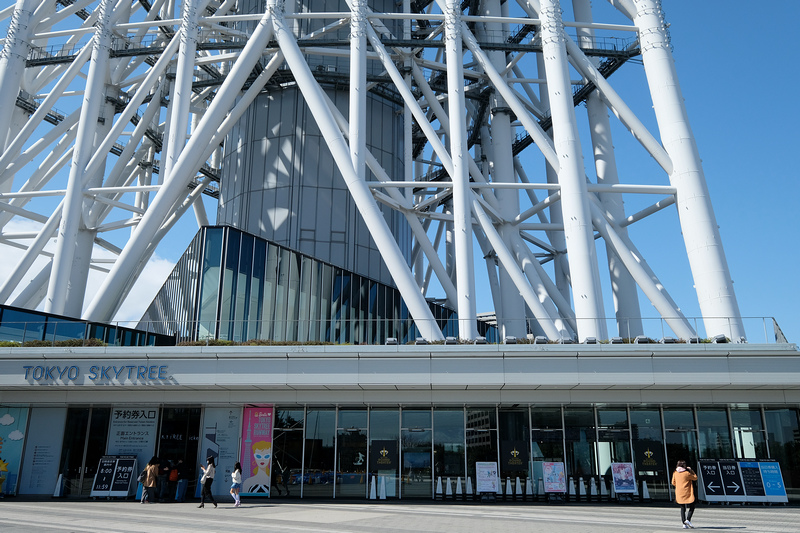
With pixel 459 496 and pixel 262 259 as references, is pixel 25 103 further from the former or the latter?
pixel 459 496

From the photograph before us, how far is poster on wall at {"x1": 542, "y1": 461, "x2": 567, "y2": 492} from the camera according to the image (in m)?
21.1

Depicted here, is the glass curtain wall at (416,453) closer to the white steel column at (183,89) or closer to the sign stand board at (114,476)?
the sign stand board at (114,476)

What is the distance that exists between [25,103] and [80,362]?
2969cm

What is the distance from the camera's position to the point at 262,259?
2877 centimetres

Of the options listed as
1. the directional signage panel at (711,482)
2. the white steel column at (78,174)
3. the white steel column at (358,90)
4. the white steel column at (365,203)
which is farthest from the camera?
the white steel column at (78,174)

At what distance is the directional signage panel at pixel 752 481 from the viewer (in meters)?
20.1

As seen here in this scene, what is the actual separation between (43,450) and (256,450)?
22.9 ft

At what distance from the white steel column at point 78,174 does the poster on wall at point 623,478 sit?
24231 millimetres

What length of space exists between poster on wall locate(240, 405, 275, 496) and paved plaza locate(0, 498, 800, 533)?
3.02 feet

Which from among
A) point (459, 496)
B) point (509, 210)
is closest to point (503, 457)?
point (459, 496)

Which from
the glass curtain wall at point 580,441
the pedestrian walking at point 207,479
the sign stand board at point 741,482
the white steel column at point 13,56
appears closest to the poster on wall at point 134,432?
the pedestrian walking at point 207,479

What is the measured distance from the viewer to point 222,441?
71.2 feet

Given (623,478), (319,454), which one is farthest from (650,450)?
(319,454)

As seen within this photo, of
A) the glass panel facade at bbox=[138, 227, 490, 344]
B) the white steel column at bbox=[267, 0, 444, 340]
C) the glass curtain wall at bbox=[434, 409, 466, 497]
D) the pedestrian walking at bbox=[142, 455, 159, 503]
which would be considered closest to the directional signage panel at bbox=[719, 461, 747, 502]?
the glass curtain wall at bbox=[434, 409, 466, 497]
